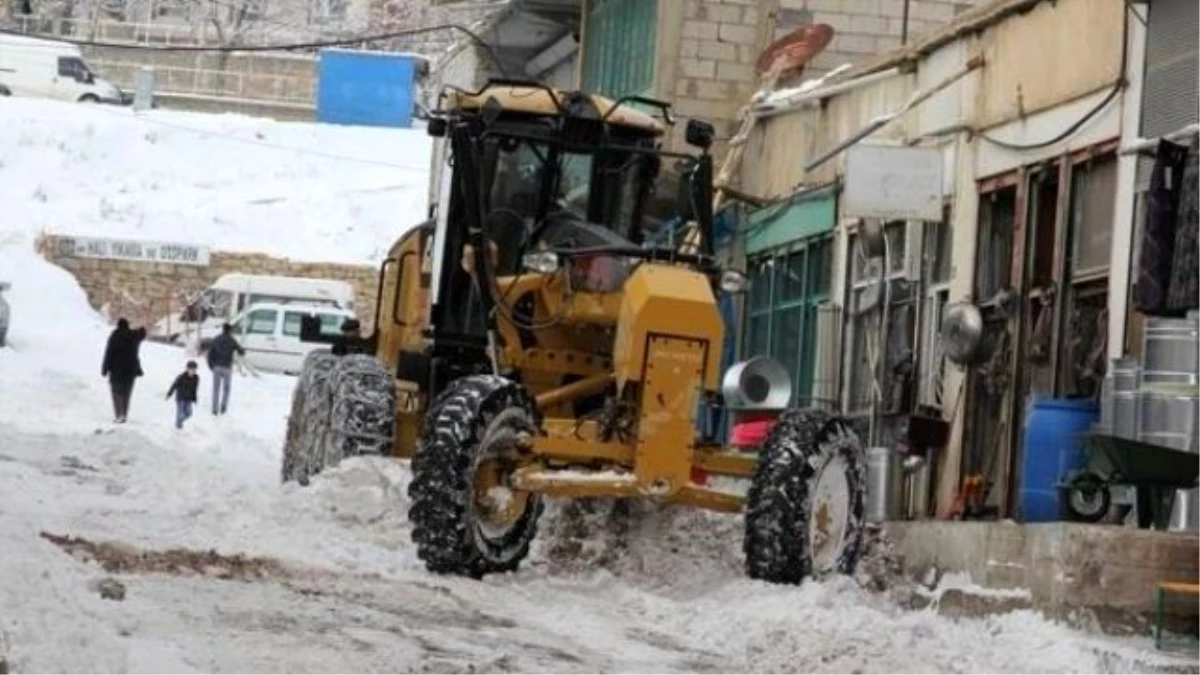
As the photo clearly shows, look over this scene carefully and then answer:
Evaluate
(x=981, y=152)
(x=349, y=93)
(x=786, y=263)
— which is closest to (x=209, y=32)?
(x=349, y=93)

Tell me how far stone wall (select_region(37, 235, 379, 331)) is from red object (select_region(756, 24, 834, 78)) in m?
26.6

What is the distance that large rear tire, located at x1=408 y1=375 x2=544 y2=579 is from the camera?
1478cm

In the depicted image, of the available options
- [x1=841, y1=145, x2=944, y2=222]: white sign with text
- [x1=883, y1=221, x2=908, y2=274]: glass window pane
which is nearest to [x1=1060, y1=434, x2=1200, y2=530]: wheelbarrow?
[x1=841, y1=145, x2=944, y2=222]: white sign with text

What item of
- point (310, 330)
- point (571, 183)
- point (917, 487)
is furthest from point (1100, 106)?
point (310, 330)

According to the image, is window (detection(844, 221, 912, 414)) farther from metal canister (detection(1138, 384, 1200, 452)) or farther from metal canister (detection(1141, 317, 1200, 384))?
metal canister (detection(1138, 384, 1200, 452))

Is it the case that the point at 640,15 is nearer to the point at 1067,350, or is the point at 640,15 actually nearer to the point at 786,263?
the point at 786,263

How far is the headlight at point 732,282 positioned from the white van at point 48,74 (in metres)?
57.0

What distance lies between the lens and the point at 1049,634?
13578 millimetres

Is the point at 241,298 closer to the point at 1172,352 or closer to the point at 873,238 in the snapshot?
the point at 873,238

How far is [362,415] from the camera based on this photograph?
18844 mm

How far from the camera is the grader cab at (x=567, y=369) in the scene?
14984 mm

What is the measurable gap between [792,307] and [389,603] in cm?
1561

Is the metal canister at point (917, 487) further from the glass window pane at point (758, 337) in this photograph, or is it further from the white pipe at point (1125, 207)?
the glass window pane at point (758, 337)

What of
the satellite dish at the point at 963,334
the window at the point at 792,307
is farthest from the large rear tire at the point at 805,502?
the window at the point at 792,307
